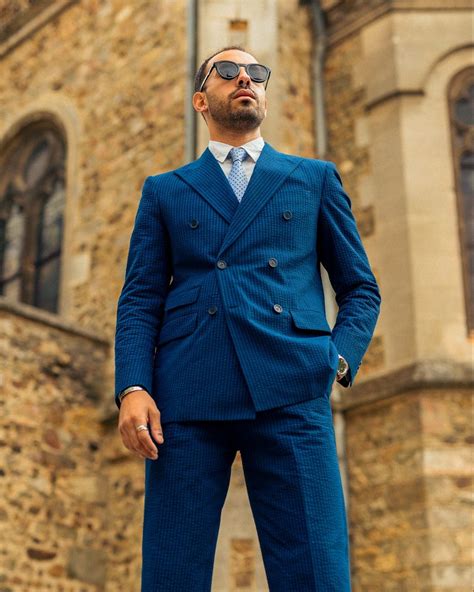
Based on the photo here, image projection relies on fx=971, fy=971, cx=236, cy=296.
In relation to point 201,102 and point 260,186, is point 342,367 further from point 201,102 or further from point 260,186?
point 201,102

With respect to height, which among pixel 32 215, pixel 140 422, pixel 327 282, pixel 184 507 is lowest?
pixel 184 507

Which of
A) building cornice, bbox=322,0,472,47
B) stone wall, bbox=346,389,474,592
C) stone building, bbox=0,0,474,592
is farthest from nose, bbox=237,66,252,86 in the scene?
building cornice, bbox=322,0,472,47

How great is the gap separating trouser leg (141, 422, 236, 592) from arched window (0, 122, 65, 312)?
28.9 feet

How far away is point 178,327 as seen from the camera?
8.46ft

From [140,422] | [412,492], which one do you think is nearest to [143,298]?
[140,422]

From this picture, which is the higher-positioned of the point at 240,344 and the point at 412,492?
the point at 412,492

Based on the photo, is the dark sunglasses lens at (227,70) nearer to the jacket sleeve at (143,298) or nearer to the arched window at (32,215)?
the jacket sleeve at (143,298)

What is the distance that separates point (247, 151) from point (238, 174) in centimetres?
8

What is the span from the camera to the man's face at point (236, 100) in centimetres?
277

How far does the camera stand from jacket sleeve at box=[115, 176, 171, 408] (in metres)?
2.55

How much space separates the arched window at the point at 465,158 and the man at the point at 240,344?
6467 mm

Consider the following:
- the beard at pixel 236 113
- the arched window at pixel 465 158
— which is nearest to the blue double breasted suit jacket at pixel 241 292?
the beard at pixel 236 113

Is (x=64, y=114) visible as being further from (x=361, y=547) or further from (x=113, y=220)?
(x=361, y=547)

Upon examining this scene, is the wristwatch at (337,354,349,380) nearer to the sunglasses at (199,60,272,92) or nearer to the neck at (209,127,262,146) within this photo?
the neck at (209,127,262,146)
